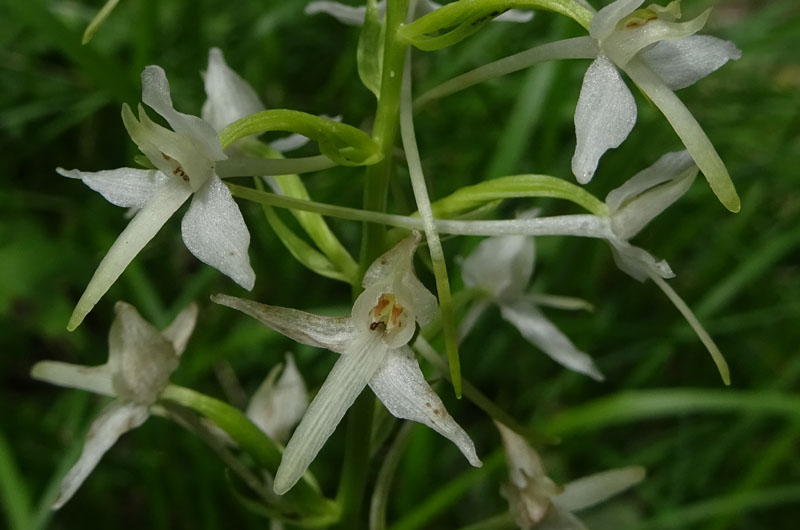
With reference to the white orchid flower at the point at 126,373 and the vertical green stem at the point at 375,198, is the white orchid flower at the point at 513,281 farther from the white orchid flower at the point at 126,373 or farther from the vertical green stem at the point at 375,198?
the white orchid flower at the point at 126,373

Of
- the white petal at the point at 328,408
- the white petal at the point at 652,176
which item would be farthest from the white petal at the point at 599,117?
the white petal at the point at 328,408

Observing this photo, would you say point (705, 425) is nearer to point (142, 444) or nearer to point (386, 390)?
point (142, 444)

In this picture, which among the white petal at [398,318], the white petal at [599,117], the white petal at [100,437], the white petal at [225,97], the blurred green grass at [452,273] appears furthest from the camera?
the blurred green grass at [452,273]

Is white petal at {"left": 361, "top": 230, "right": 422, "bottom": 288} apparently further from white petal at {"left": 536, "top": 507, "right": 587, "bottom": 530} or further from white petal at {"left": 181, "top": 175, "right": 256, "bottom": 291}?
white petal at {"left": 536, "top": 507, "right": 587, "bottom": 530}

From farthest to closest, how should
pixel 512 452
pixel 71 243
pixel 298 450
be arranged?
pixel 71 243 < pixel 512 452 < pixel 298 450

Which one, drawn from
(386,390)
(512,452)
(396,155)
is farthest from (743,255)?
(386,390)

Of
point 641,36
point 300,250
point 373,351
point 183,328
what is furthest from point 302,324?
point 641,36
